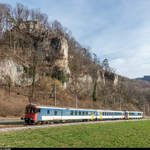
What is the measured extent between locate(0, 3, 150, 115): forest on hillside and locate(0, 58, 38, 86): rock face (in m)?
0.47

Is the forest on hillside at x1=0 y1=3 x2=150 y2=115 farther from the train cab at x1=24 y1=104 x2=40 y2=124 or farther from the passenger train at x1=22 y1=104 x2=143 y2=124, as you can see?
the train cab at x1=24 y1=104 x2=40 y2=124

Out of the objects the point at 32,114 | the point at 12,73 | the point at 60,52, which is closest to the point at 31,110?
the point at 32,114

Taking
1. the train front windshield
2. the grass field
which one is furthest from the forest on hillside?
the grass field

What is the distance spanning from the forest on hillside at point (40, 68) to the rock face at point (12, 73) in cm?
47

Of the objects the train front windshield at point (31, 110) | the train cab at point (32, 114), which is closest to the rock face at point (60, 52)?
the train front windshield at point (31, 110)

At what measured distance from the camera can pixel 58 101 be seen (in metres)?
58.4

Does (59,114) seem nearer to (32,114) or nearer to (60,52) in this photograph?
(32,114)

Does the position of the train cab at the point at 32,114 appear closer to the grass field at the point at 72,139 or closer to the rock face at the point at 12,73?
the grass field at the point at 72,139

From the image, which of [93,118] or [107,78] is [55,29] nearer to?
[107,78]

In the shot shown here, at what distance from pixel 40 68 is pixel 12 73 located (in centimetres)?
1171

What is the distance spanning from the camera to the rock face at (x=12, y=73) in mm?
52344

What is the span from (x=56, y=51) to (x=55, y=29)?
17.1 metres

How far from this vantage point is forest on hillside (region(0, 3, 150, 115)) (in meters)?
52.4

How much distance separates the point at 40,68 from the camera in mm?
64312
